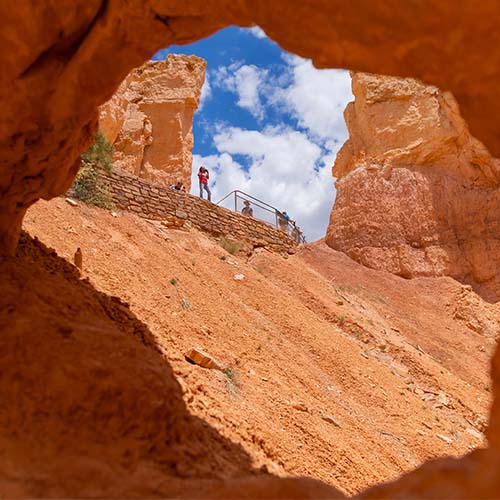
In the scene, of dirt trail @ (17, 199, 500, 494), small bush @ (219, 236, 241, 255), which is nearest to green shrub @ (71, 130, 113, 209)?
dirt trail @ (17, 199, 500, 494)

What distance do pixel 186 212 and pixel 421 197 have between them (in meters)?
9.32

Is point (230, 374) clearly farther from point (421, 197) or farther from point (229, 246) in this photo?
point (421, 197)

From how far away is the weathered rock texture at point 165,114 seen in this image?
25.5m

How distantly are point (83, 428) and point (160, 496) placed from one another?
781 mm

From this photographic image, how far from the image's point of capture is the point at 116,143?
2388 cm

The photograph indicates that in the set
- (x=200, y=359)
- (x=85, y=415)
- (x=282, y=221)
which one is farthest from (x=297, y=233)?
(x=85, y=415)

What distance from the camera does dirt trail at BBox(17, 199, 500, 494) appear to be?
5094mm

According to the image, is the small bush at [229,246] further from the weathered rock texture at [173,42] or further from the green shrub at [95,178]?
the weathered rock texture at [173,42]

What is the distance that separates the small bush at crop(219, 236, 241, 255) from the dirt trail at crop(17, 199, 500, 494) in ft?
1.65

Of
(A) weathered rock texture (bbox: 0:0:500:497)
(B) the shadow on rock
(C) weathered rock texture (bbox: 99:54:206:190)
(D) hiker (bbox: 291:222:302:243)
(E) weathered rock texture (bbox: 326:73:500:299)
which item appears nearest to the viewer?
(A) weathered rock texture (bbox: 0:0:500:497)

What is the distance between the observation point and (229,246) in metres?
13.9

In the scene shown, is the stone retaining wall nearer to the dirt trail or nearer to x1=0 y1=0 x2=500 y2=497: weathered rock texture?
the dirt trail

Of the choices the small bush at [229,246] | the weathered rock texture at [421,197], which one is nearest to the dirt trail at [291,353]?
the small bush at [229,246]

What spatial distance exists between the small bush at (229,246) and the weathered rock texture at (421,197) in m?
5.95
